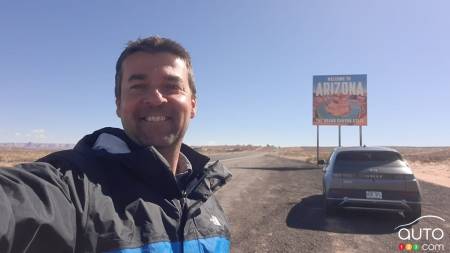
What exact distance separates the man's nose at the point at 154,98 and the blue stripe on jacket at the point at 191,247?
0.76 metres

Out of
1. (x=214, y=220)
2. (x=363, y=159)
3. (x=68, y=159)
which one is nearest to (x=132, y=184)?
(x=68, y=159)

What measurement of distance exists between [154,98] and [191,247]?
2.67ft

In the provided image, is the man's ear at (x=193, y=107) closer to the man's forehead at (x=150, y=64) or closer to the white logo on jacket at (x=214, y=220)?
the man's forehead at (x=150, y=64)

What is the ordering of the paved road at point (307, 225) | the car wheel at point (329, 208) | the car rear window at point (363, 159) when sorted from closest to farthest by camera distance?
the paved road at point (307, 225), the car wheel at point (329, 208), the car rear window at point (363, 159)

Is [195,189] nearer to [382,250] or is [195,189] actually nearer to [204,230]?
[204,230]

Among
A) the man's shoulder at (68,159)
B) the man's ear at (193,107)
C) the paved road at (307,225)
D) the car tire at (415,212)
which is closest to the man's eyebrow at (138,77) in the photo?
the man's ear at (193,107)

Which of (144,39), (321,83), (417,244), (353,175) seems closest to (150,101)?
(144,39)

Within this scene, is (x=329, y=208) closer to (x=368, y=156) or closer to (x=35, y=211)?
(x=368, y=156)

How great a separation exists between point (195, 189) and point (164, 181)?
1.12ft

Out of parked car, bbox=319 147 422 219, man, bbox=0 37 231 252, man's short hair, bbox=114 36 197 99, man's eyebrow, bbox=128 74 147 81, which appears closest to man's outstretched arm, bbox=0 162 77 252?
man, bbox=0 37 231 252

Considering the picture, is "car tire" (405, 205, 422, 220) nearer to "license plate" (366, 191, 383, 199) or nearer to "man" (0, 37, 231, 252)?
"license plate" (366, 191, 383, 199)

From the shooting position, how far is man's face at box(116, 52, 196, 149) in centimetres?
207

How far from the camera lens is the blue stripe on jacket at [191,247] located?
155 cm

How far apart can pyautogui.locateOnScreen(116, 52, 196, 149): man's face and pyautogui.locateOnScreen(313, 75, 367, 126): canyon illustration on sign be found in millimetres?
32918
